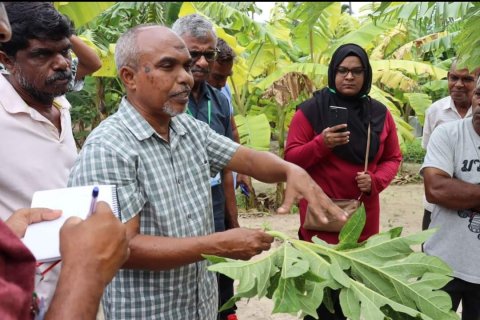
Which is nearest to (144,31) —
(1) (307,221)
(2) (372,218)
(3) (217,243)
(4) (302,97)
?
(3) (217,243)

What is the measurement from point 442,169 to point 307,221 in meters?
0.81

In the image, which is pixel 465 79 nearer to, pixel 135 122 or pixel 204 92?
pixel 204 92

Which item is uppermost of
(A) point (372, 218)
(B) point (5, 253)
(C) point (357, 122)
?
(C) point (357, 122)

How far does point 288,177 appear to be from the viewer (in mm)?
1935

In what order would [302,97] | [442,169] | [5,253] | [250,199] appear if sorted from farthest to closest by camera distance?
[250,199]
[302,97]
[442,169]
[5,253]

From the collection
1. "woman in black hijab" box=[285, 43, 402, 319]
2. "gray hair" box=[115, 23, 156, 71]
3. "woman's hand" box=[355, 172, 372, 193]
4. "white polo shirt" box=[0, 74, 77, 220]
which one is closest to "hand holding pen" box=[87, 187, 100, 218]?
"gray hair" box=[115, 23, 156, 71]

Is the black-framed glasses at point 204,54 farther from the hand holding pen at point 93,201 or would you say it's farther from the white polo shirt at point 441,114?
the white polo shirt at point 441,114

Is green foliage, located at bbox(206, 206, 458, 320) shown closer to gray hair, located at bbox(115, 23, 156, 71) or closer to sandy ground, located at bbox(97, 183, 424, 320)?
gray hair, located at bbox(115, 23, 156, 71)

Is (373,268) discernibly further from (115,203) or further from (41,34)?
(41,34)

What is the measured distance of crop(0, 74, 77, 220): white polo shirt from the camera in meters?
2.03

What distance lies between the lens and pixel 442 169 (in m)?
2.71

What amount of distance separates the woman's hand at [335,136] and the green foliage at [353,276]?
0.95m

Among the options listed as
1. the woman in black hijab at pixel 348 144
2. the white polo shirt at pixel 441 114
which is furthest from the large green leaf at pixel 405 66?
the woman in black hijab at pixel 348 144

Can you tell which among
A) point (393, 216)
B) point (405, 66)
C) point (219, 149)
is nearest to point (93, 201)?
point (219, 149)
